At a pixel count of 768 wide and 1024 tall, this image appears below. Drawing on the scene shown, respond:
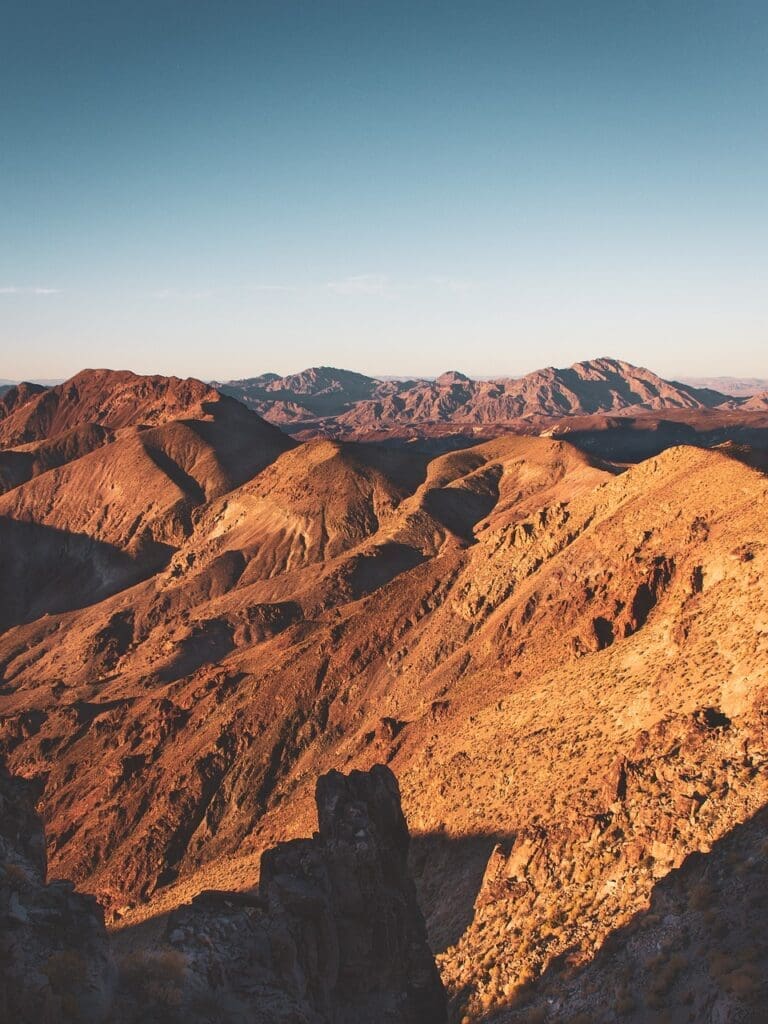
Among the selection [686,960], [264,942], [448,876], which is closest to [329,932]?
[264,942]

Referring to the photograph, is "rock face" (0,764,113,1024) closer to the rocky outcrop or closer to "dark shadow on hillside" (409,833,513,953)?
the rocky outcrop

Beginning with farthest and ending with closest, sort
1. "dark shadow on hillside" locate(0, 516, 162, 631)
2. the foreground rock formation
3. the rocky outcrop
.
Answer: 1. "dark shadow on hillside" locate(0, 516, 162, 631)
2. the rocky outcrop
3. the foreground rock formation

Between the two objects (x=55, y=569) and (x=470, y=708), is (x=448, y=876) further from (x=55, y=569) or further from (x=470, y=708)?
(x=55, y=569)

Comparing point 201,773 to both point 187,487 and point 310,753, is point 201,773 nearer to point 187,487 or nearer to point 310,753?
point 310,753

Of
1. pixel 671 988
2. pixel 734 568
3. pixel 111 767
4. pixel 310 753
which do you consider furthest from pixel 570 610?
pixel 111 767

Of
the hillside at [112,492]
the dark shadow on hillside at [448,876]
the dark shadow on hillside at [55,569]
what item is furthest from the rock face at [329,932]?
the hillside at [112,492]

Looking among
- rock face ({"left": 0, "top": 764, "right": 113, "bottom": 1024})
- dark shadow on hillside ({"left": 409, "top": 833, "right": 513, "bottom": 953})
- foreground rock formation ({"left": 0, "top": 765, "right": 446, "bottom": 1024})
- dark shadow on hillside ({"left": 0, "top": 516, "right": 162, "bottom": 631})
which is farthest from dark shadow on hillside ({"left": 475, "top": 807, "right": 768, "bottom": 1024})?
dark shadow on hillside ({"left": 0, "top": 516, "right": 162, "bottom": 631})
